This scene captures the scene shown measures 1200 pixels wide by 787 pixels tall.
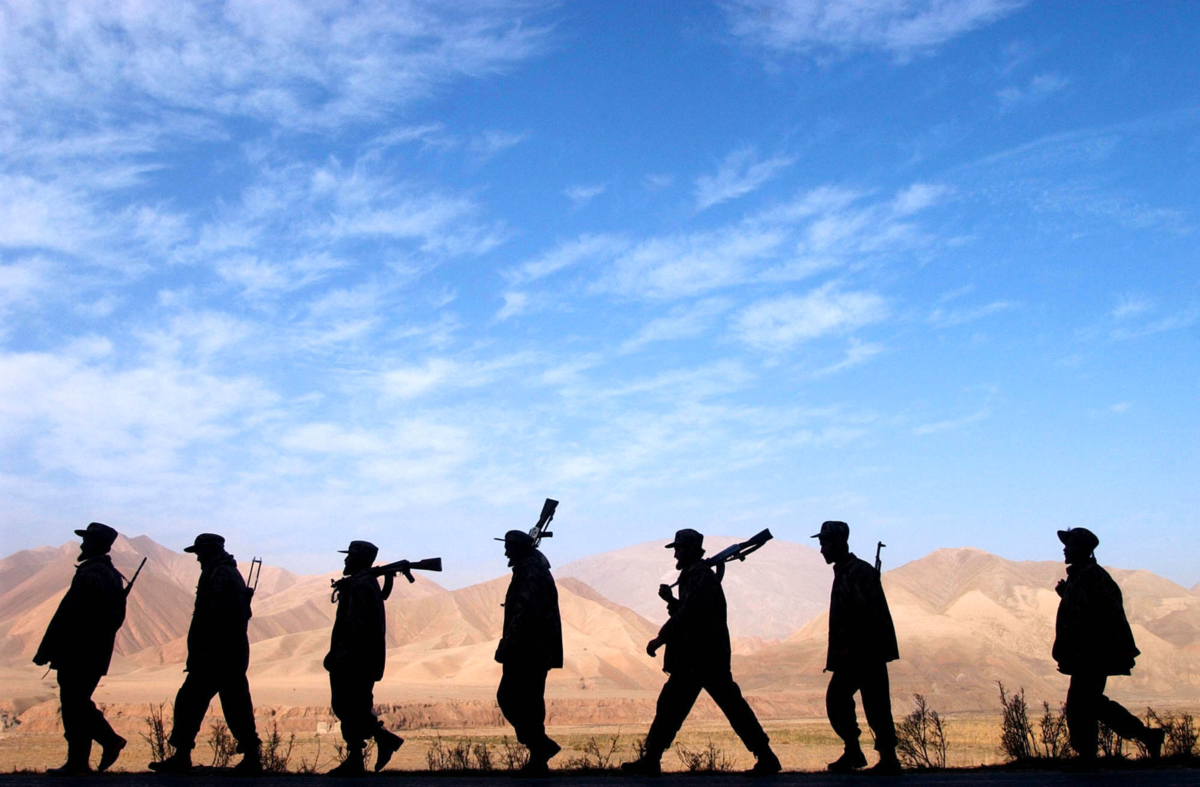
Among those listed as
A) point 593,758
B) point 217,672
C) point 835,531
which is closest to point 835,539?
point 835,531

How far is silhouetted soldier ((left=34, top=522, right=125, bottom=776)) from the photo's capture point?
30.9ft

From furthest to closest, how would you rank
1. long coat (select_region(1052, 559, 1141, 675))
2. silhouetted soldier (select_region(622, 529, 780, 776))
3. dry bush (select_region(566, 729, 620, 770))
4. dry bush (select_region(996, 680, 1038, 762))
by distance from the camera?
dry bush (select_region(566, 729, 620, 770))
dry bush (select_region(996, 680, 1038, 762))
silhouetted soldier (select_region(622, 529, 780, 776))
long coat (select_region(1052, 559, 1141, 675))

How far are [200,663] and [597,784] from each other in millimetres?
4141

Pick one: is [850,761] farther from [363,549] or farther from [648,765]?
[363,549]

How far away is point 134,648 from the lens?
88.4m

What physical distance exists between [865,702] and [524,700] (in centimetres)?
312

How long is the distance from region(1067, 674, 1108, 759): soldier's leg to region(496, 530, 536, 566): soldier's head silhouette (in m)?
5.02

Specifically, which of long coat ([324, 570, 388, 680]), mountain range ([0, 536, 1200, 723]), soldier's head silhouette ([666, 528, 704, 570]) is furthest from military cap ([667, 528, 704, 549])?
mountain range ([0, 536, 1200, 723])

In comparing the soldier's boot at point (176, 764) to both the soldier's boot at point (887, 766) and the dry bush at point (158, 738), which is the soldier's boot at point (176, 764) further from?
the soldier's boot at point (887, 766)

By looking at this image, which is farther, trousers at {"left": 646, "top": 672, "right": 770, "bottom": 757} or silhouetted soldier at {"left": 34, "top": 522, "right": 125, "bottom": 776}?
silhouetted soldier at {"left": 34, "top": 522, "right": 125, "bottom": 776}

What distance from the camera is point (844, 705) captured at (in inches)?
357

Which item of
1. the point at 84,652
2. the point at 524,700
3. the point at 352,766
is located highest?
the point at 84,652

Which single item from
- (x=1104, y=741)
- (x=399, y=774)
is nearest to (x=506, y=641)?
(x=399, y=774)

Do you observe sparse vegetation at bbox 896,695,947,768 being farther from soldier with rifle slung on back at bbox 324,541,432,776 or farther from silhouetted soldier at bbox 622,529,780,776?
soldier with rifle slung on back at bbox 324,541,432,776
